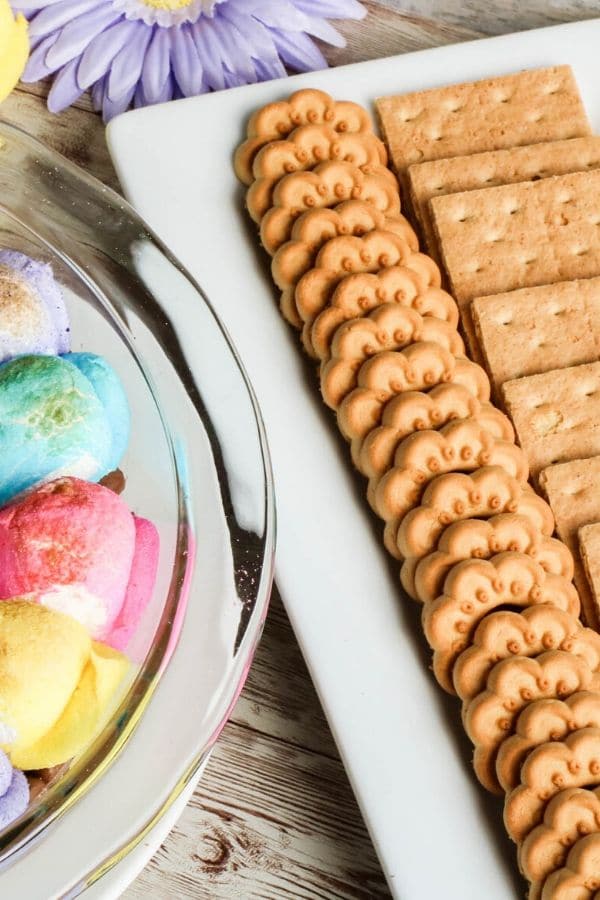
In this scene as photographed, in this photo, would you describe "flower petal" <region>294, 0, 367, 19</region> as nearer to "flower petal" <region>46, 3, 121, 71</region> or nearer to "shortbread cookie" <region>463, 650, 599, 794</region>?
"flower petal" <region>46, 3, 121, 71</region>

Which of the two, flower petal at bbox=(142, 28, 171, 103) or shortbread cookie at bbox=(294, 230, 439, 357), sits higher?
flower petal at bbox=(142, 28, 171, 103)

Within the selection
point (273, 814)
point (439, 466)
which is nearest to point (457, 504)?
point (439, 466)

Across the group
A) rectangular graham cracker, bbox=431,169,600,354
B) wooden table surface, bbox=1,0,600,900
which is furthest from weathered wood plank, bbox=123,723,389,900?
rectangular graham cracker, bbox=431,169,600,354

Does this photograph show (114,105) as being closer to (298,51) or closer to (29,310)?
(298,51)

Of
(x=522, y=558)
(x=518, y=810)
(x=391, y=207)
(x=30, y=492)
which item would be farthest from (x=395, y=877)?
(x=391, y=207)

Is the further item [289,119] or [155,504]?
[289,119]

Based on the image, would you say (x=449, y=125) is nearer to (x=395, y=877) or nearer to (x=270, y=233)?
(x=270, y=233)
